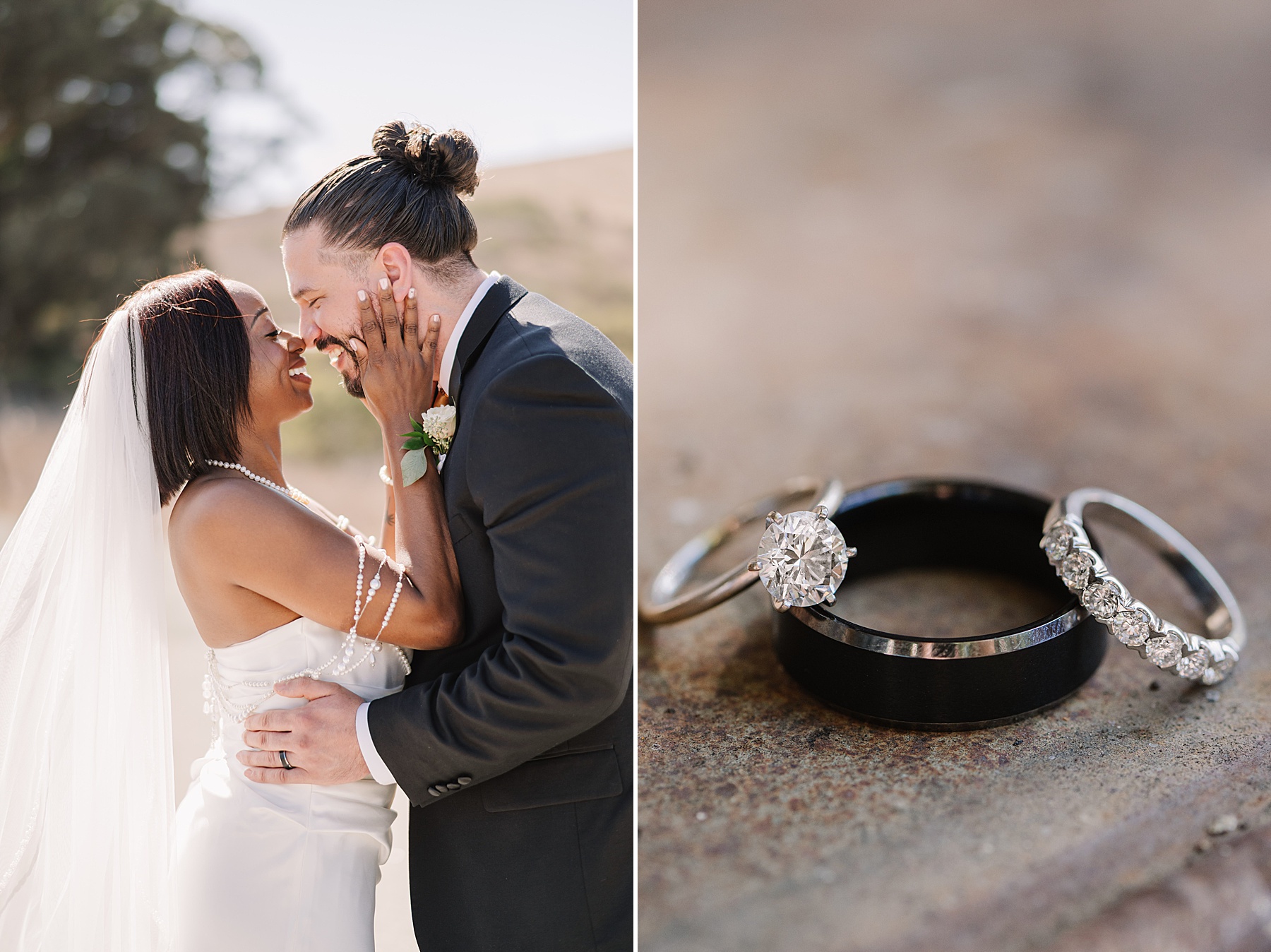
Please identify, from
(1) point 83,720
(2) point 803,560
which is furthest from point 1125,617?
(1) point 83,720

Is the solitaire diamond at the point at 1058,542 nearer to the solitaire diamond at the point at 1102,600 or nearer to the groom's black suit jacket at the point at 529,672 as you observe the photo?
the solitaire diamond at the point at 1102,600

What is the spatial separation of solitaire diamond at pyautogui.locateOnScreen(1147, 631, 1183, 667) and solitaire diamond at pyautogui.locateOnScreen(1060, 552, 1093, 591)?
129 millimetres

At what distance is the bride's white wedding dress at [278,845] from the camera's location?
123 cm

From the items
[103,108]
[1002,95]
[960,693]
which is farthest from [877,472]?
[103,108]

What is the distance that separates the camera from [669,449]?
222 centimetres

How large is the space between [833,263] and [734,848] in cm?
243

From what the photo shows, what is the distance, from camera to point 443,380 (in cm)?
125

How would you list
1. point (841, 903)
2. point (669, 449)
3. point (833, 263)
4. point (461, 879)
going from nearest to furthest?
point (841, 903)
point (461, 879)
point (669, 449)
point (833, 263)

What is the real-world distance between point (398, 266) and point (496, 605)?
0.48m

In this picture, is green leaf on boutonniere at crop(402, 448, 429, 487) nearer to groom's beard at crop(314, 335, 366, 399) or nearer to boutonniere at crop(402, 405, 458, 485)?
boutonniere at crop(402, 405, 458, 485)

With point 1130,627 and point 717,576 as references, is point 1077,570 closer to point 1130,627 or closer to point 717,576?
point 1130,627

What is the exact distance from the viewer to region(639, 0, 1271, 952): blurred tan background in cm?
108

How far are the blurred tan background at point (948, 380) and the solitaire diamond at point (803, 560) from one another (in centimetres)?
19

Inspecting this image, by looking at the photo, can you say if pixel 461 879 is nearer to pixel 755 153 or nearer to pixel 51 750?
pixel 51 750
